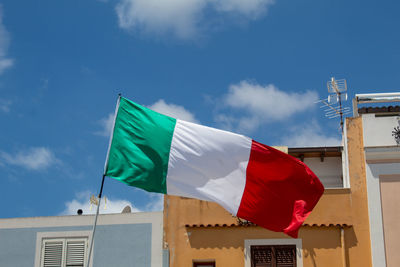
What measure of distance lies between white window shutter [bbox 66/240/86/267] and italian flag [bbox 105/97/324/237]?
22.0 ft

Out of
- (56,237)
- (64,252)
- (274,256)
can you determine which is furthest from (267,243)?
(56,237)

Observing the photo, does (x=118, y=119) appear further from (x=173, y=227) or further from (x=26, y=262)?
(x=26, y=262)

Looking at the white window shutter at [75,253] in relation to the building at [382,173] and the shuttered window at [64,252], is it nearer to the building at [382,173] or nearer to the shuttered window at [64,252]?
the shuttered window at [64,252]

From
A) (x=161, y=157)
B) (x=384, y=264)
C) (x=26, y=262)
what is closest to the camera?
(x=161, y=157)

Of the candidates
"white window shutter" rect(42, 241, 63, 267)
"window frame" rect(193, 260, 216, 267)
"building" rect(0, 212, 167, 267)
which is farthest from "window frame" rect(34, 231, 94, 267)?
"window frame" rect(193, 260, 216, 267)

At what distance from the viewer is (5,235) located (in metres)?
25.1

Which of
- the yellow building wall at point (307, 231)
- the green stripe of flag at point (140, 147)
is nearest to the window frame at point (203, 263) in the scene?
the yellow building wall at point (307, 231)

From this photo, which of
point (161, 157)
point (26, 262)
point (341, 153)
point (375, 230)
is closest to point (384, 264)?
point (375, 230)

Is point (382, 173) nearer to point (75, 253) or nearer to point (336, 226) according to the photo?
point (336, 226)

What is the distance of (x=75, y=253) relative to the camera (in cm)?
2433

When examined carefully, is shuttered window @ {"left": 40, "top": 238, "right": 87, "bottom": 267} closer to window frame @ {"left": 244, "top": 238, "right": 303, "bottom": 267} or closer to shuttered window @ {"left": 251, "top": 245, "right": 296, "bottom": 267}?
window frame @ {"left": 244, "top": 238, "right": 303, "bottom": 267}

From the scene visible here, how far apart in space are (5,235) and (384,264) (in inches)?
465

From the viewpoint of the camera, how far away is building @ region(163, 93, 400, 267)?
22.9 m

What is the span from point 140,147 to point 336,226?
7.43 meters
